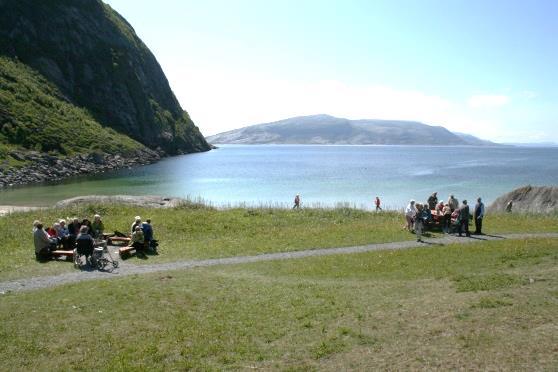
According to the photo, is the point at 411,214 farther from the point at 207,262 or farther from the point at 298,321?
the point at 298,321

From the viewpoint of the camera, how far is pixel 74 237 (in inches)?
1006

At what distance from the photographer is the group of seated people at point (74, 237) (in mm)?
22188

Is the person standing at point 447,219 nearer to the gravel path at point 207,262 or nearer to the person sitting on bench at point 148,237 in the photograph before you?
the gravel path at point 207,262

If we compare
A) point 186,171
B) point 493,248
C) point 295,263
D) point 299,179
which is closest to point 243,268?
point 295,263

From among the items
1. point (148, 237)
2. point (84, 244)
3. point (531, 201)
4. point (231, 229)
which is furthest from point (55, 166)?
point (531, 201)

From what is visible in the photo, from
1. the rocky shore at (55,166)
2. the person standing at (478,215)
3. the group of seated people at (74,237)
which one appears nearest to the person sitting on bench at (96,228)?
the group of seated people at (74,237)

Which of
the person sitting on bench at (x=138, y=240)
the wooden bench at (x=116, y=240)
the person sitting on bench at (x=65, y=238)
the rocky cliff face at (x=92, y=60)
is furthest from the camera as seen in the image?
the rocky cliff face at (x=92, y=60)

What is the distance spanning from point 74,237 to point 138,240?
11.3ft

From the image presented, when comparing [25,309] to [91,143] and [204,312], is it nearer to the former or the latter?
[204,312]

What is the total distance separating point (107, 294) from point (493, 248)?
1791 centimetres

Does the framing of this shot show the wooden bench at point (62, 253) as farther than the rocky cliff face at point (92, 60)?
No

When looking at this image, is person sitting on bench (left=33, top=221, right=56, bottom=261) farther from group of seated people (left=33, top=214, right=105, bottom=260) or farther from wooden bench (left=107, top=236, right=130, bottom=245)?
wooden bench (left=107, top=236, right=130, bottom=245)

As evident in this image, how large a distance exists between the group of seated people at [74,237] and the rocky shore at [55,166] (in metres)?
61.6

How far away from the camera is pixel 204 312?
15.1 meters
